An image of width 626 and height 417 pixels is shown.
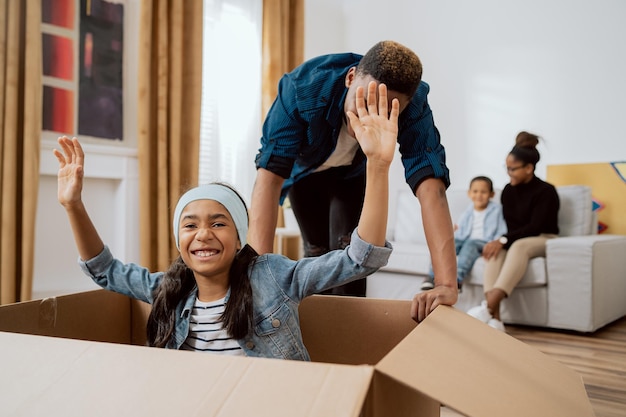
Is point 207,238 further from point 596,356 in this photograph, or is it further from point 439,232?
point 596,356

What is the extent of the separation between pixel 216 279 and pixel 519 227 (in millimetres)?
2553

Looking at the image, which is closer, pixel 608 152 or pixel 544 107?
pixel 608 152

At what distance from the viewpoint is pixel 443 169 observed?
1.28 meters

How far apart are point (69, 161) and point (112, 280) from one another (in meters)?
0.27

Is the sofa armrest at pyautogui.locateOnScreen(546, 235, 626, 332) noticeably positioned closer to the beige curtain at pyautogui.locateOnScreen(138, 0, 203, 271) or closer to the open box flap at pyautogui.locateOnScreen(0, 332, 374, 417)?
the beige curtain at pyautogui.locateOnScreen(138, 0, 203, 271)

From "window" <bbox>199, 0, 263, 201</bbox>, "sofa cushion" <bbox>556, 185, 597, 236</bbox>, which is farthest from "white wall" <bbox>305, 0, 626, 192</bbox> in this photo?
"window" <bbox>199, 0, 263, 201</bbox>

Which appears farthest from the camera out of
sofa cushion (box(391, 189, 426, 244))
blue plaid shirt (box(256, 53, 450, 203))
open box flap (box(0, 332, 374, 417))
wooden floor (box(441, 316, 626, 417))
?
sofa cushion (box(391, 189, 426, 244))

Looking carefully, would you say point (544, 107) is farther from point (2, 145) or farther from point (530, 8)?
Result: point (2, 145)

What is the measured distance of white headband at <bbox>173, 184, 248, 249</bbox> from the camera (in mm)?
1120

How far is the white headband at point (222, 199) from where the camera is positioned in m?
1.12

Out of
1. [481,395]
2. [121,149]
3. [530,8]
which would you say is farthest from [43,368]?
[530,8]

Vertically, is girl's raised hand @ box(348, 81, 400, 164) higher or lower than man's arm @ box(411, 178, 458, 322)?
higher

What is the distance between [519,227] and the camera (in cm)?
324

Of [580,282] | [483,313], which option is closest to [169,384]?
[483,313]
